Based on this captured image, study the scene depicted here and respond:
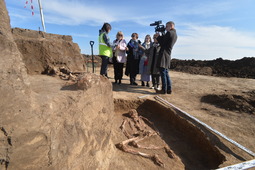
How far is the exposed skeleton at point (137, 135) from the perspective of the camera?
7.99ft

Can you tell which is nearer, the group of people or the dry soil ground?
the dry soil ground

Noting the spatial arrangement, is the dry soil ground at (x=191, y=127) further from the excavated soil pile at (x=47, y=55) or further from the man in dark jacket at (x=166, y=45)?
the man in dark jacket at (x=166, y=45)

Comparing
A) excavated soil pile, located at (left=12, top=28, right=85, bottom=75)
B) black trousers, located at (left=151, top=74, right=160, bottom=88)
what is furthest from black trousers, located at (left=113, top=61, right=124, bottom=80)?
excavated soil pile, located at (left=12, top=28, right=85, bottom=75)

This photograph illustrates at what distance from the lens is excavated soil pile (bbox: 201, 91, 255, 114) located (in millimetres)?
3800

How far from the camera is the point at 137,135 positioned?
3.08 metres

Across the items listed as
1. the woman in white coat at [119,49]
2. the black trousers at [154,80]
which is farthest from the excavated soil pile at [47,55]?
the black trousers at [154,80]

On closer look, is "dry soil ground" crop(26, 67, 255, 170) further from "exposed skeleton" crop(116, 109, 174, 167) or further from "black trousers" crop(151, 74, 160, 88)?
"black trousers" crop(151, 74, 160, 88)

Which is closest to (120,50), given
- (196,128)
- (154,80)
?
(154,80)

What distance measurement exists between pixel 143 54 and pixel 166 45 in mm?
1259

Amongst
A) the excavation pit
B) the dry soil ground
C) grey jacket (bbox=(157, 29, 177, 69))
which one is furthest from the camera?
grey jacket (bbox=(157, 29, 177, 69))

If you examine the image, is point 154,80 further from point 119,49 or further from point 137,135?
point 137,135

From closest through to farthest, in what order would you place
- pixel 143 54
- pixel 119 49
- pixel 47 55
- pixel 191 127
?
1. pixel 191 127
2. pixel 47 55
3. pixel 119 49
4. pixel 143 54

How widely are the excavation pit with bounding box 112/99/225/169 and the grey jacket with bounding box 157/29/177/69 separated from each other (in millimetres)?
1149

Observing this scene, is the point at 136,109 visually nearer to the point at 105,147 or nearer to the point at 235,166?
the point at 105,147
